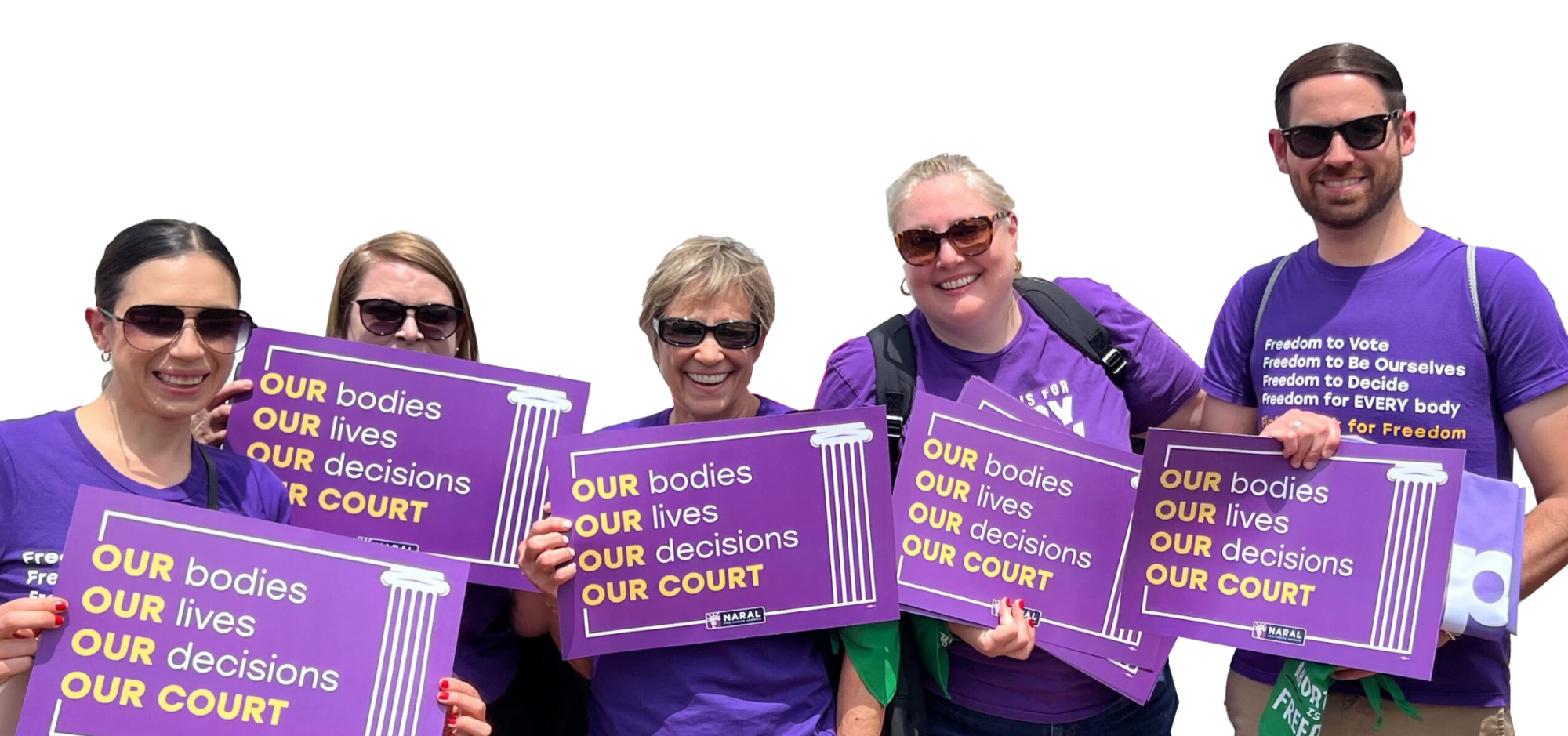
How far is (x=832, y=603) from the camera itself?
3.76 m

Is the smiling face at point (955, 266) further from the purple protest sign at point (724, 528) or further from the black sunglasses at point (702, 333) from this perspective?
the black sunglasses at point (702, 333)

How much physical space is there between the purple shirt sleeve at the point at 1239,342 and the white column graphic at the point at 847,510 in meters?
1.36

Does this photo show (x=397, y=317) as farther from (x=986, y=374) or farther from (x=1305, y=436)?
(x=1305, y=436)

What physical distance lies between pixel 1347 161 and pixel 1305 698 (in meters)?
1.71

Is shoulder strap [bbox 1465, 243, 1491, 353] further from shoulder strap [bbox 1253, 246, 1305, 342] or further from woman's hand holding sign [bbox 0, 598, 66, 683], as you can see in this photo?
woman's hand holding sign [bbox 0, 598, 66, 683]

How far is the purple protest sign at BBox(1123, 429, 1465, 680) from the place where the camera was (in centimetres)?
358

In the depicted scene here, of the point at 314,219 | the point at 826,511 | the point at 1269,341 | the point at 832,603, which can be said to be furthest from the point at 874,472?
the point at 314,219

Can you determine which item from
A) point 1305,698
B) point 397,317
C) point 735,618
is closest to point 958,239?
point 735,618

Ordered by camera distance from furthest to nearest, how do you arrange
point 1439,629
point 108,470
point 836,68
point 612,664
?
point 836,68 → point 612,664 → point 1439,629 → point 108,470

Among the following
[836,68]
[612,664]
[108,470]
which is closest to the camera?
[108,470]

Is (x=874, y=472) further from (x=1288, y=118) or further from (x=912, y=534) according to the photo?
(x=1288, y=118)

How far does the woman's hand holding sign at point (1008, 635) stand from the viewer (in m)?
3.84

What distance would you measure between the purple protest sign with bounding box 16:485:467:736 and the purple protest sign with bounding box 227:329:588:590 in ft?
2.03

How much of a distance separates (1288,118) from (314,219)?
481 cm
